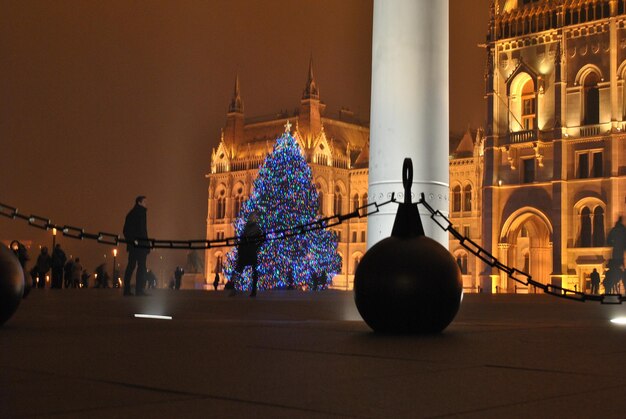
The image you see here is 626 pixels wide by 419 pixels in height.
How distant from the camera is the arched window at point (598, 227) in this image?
1939 inches

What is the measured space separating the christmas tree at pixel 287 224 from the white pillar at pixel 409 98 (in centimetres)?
4280

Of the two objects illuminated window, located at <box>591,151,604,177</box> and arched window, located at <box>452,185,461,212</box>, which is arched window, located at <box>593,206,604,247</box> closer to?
illuminated window, located at <box>591,151,604,177</box>

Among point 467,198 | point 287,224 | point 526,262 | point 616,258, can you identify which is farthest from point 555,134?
point 467,198

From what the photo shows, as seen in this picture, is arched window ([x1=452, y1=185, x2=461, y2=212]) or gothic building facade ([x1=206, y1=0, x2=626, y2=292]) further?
arched window ([x1=452, y1=185, x2=461, y2=212])

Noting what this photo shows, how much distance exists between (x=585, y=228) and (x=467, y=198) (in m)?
29.6

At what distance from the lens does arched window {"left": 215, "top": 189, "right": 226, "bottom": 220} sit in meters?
101

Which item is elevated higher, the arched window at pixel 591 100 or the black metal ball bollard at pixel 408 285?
the arched window at pixel 591 100

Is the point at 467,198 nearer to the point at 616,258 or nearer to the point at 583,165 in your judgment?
the point at 583,165

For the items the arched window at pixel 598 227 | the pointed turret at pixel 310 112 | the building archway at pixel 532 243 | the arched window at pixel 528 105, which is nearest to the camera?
the arched window at pixel 598 227

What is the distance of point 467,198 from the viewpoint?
262 ft

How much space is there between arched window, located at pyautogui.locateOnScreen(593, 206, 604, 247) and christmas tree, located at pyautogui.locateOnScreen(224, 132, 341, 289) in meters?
13.9

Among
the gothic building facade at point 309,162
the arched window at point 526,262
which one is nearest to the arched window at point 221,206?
the gothic building facade at point 309,162

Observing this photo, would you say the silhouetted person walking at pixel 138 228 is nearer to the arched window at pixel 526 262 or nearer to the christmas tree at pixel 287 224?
the christmas tree at pixel 287 224

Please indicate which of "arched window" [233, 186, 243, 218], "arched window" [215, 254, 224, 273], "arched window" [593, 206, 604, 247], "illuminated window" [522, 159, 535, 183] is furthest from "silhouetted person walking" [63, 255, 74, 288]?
"arched window" [233, 186, 243, 218]
